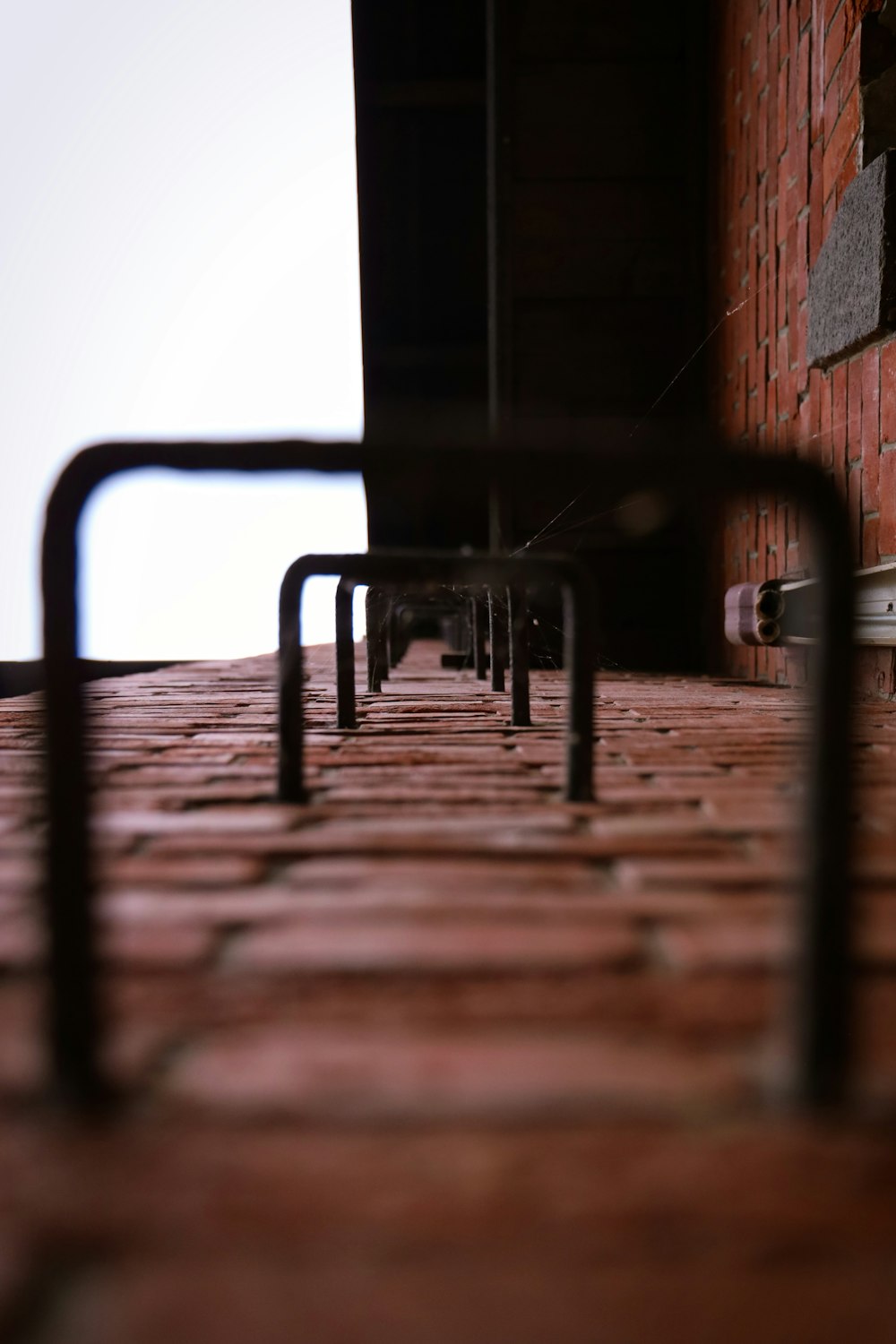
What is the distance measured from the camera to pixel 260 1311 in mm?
321

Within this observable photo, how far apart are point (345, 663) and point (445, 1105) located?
55.2 inches

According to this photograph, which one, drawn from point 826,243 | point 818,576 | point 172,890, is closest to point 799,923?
point 818,576

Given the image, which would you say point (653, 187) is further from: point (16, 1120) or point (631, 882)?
point (16, 1120)

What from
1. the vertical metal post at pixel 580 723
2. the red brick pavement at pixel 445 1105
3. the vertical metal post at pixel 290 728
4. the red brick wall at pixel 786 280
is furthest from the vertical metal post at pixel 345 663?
the red brick wall at pixel 786 280

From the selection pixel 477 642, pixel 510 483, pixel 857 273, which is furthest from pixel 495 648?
pixel 510 483

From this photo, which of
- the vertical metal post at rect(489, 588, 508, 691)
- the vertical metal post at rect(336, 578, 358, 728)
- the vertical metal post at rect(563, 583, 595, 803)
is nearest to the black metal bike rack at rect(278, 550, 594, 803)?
the vertical metal post at rect(563, 583, 595, 803)

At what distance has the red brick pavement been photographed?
1.08ft

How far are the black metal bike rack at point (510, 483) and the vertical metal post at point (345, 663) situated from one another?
4.13 ft

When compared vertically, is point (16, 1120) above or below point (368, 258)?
below

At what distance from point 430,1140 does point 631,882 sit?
404 mm

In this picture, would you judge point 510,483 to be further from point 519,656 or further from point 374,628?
point 374,628

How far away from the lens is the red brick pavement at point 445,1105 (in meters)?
0.33

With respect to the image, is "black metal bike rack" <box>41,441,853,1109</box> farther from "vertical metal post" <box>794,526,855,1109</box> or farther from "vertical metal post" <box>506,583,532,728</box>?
"vertical metal post" <box>506,583,532,728</box>

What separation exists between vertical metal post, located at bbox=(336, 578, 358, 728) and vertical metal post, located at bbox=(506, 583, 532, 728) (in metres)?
0.31
